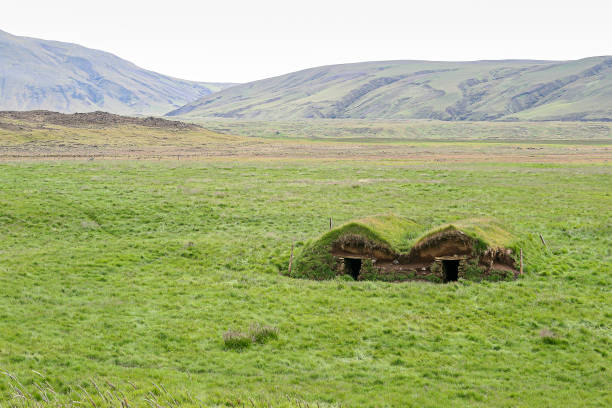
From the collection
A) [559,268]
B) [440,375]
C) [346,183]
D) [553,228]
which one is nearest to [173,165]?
[346,183]

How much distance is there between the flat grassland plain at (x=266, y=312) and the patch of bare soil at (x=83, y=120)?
118 metres

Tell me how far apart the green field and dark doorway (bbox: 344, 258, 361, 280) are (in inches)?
90.9

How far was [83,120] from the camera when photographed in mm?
159500

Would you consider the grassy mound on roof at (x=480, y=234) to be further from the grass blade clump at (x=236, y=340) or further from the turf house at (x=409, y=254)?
the grass blade clump at (x=236, y=340)

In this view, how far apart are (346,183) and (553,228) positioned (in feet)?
90.0

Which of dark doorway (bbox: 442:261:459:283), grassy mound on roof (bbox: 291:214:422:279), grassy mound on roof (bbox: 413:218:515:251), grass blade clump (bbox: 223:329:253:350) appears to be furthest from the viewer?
grassy mound on roof (bbox: 291:214:422:279)

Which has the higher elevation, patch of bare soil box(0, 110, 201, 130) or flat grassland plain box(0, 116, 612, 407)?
patch of bare soil box(0, 110, 201, 130)

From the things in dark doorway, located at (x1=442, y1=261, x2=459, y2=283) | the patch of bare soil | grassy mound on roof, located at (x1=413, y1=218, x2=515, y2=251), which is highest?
the patch of bare soil

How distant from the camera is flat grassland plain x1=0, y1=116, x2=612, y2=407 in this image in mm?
14016

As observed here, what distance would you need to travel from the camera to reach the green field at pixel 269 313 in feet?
46.4

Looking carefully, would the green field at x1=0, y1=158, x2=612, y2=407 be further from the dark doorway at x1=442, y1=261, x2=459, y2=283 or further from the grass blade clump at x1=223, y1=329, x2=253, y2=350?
the dark doorway at x1=442, y1=261, x2=459, y2=283

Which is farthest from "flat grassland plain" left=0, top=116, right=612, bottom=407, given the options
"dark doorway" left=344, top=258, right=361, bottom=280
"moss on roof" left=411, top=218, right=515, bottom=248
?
"dark doorway" left=344, top=258, right=361, bottom=280

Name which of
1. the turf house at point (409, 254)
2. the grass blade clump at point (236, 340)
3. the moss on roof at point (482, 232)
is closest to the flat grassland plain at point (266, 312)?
the grass blade clump at point (236, 340)

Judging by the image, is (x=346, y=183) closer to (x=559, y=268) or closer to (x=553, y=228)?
(x=553, y=228)
